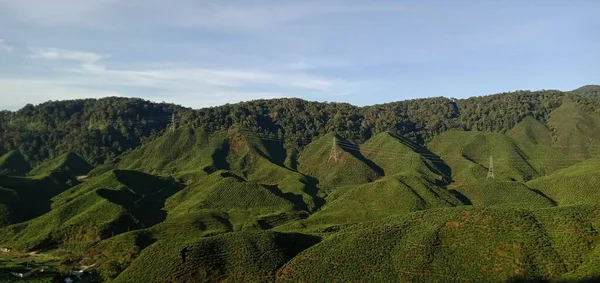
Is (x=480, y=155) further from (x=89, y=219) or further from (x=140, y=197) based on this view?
(x=89, y=219)

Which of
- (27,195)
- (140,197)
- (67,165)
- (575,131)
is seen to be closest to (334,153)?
(140,197)

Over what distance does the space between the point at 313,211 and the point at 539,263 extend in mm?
65104

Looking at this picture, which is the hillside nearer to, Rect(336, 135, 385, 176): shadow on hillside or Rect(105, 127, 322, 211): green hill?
Rect(105, 127, 322, 211): green hill

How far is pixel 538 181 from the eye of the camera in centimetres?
12594

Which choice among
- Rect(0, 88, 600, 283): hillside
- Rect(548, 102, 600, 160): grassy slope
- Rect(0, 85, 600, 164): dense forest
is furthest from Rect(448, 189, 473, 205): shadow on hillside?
Rect(0, 85, 600, 164): dense forest

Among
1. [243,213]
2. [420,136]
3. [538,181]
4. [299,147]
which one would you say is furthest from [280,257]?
[420,136]

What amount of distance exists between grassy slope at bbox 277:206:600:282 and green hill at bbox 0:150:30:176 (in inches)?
5462

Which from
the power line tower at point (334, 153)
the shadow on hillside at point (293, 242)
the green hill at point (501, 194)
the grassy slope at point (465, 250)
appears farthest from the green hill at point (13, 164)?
the grassy slope at point (465, 250)

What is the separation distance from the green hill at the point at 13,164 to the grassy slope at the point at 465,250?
13874cm

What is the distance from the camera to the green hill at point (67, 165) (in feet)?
527

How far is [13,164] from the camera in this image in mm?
173000

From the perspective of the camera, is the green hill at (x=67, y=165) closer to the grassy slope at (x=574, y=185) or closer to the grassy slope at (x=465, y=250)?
the grassy slope at (x=465, y=250)

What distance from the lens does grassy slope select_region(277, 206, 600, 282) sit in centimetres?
5738

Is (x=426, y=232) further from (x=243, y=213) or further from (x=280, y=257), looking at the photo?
(x=243, y=213)
